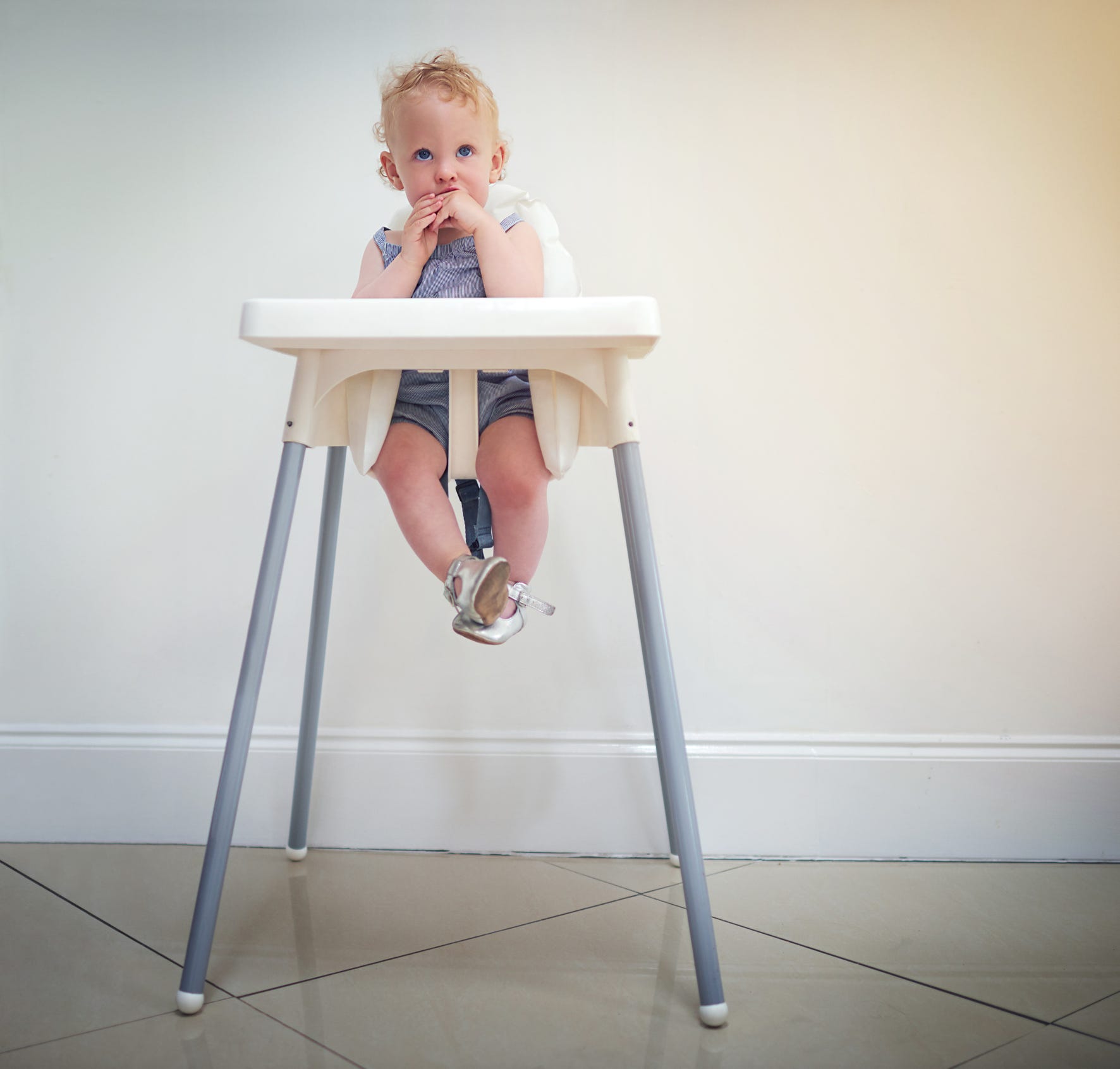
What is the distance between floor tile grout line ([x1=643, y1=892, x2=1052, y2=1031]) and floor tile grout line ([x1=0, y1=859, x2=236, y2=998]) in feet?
1.67

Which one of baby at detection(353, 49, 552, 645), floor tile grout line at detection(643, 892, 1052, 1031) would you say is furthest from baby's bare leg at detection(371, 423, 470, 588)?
floor tile grout line at detection(643, 892, 1052, 1031)

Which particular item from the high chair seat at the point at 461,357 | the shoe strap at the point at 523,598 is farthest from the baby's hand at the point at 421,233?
the shoe strap at the point at 523,598

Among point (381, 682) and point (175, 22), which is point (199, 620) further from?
point (175, 22)

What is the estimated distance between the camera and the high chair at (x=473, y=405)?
2.39 feet

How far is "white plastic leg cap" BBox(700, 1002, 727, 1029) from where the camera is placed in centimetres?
72

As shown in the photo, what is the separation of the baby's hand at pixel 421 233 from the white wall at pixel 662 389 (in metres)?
0.36

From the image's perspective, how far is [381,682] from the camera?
47.0 inches

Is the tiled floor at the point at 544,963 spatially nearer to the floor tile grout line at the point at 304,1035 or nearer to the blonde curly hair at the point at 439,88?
the floor tile grout line at the point at 304,1035

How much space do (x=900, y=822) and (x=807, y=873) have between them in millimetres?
157

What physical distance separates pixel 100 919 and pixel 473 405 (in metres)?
0.67

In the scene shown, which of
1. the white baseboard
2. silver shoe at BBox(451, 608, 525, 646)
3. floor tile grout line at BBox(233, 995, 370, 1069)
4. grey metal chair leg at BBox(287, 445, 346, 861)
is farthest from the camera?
the white baseboard

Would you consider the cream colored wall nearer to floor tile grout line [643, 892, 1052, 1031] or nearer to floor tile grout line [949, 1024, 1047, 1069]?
floor tile grout line [643, 892, 1052, 1031]

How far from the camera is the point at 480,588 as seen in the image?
0.75 m

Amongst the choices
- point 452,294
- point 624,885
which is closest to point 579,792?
point 624,885
